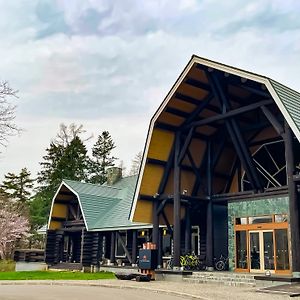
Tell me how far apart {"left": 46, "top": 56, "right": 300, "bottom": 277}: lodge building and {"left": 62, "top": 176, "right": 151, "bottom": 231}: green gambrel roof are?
104 inches

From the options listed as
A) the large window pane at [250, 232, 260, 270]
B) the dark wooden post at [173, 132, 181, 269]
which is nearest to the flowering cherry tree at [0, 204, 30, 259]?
the dark wooden post at [173, 132, 181, 269]

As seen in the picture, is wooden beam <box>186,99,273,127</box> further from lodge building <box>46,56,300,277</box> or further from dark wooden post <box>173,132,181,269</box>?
dark wooden post <box>173,132,181,269</box>

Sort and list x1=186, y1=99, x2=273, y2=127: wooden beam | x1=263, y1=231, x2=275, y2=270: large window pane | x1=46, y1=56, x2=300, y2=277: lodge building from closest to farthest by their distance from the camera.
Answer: x1=186, y1=99, x2=273, y2=127: wooden beam → x1=46, y1=56, x2=300, y2=277: lodge building → x1=263, y1=231, x2=275, y2=270: large window pane

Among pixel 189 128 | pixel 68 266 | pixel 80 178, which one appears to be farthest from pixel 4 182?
pixel 189 128

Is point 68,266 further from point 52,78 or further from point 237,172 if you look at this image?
point 52,78

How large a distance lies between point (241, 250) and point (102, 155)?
4532 centimetres

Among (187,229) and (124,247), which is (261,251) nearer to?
(187,229)

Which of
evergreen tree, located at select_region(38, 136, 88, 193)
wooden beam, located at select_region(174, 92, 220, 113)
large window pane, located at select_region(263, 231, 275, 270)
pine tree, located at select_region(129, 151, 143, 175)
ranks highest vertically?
pine tree, located at select_region(129, 151, 143, 175)

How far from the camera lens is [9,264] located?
3516 cm

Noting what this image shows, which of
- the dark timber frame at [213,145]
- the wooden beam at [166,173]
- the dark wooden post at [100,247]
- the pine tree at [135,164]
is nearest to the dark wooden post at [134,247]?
the dark wooden post at [100,247]

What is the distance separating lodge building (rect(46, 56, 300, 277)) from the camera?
58.5 ft

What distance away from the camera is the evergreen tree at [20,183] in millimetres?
57406

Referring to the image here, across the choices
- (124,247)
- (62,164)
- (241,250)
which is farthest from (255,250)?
(62,164)

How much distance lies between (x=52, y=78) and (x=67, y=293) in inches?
280
